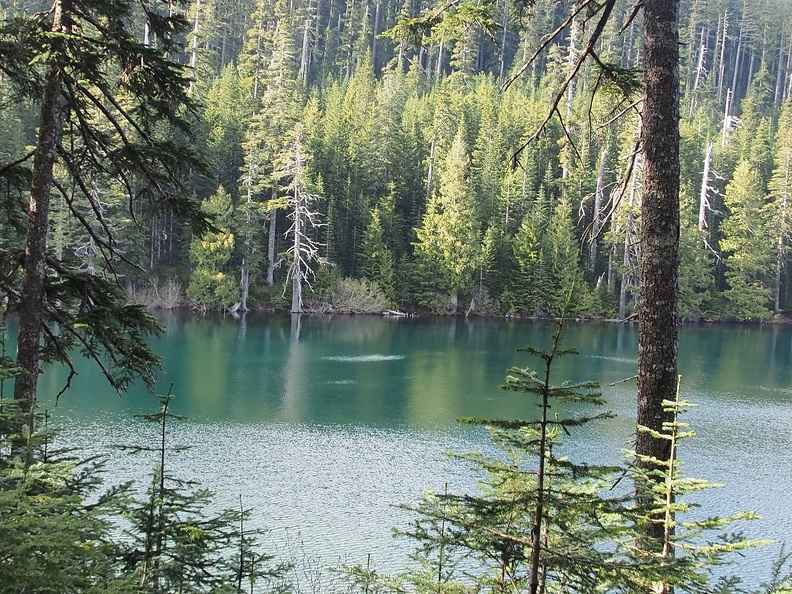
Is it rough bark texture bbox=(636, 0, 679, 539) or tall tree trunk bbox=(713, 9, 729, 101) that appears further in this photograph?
tall tree trunk bbox=(713, 9, 729, 101)

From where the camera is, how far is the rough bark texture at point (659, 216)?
14.5 ft

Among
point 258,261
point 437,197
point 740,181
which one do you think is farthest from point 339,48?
point 740,181

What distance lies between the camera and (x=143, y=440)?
14.2 metres

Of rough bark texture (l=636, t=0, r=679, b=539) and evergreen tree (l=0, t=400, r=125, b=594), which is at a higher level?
rough bark texture (l=636, t=0, r=679, b=539)

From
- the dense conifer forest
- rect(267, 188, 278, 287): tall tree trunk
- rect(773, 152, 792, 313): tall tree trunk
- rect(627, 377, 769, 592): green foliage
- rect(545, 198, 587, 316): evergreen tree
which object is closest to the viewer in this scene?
rect(627, 377, 769, 592): green foliage

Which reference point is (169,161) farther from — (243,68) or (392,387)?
(243,68)

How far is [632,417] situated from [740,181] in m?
33.2

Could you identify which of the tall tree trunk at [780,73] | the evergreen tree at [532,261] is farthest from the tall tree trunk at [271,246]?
the tall tree trunk at [780,73]

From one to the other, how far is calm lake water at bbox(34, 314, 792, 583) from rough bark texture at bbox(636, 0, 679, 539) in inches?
14.4

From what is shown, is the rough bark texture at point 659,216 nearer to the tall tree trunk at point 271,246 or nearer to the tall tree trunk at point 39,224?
the tall tree trunk at point 39,224

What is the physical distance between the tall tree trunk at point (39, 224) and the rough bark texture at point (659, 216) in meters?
4.29

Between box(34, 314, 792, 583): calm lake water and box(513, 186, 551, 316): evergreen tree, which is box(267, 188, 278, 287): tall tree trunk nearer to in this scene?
box(34, 314, 792, 583): calm lake water

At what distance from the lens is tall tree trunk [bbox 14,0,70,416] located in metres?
5.27

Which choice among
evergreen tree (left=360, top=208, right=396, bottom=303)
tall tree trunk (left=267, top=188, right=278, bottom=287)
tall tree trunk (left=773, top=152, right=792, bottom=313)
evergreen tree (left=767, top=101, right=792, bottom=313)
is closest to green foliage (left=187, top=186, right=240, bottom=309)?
tall tree trunk (left=267, top=188, right=278, bottom=287)
